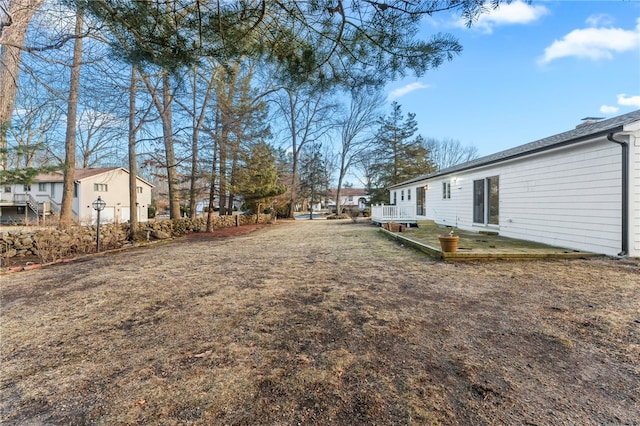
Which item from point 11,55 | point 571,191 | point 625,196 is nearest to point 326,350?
point 625,196

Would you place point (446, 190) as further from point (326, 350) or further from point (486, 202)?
point (326, 350)

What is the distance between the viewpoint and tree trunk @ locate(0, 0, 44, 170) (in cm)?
422

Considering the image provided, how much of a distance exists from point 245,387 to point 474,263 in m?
4.98

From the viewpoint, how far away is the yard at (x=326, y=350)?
5.36 ft

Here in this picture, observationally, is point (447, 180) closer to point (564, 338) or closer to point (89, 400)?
point (564, 338)

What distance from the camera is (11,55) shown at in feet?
16.1

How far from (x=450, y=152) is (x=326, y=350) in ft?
118

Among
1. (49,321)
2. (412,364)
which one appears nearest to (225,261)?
(49,321)

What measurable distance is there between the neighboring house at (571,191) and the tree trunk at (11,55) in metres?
9.72

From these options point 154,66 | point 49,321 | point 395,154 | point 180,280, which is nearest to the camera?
point 49,321

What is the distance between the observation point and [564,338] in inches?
96.1

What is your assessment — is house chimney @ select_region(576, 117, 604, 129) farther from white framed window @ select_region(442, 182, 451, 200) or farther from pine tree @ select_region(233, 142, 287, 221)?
pine tree @ select_region(233, 142, 287, 221)

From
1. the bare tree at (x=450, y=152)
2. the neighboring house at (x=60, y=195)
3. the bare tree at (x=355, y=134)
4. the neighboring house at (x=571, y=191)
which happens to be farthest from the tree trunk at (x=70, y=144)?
the bare tree at (x=450, y=152)

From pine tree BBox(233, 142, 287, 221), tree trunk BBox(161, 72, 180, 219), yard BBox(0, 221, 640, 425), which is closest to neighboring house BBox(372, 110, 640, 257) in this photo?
yard BBox(0, 221, 640, 425)
